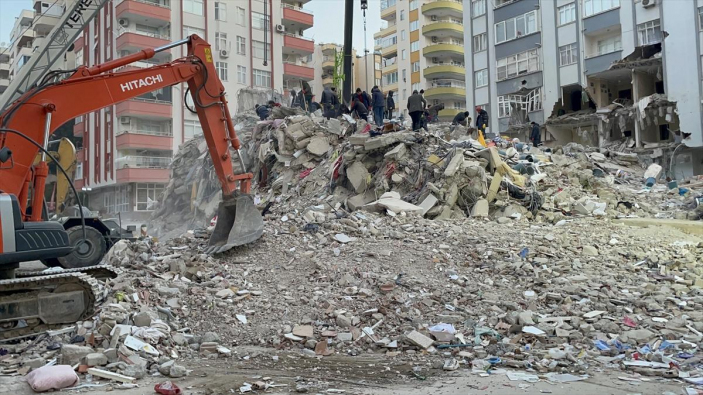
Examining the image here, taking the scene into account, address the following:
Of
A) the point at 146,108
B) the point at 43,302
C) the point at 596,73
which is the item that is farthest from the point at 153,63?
the point at 43,302

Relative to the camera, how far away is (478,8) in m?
34.5

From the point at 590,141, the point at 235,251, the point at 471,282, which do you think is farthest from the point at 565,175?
the point at 590,141

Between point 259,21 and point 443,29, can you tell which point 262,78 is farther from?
point 443,29

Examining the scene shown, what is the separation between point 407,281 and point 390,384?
292 centimetres

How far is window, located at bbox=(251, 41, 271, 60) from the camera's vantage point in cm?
3966

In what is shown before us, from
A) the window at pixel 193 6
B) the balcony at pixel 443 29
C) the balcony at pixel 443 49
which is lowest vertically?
the window at pixel 193 6

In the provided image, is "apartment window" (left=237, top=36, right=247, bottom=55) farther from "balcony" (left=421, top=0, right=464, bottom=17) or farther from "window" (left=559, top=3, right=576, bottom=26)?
"window" (left=559, top=3, right=576, bottom=26)

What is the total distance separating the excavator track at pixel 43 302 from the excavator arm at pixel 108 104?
4.15 feet

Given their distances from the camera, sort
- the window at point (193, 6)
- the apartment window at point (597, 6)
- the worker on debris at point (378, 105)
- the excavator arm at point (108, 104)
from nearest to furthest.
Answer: the excavator arm at point (108, 104), the worker on debris at point (378, 105), the apartment window at point (597, 6), the window at point (193, 6)

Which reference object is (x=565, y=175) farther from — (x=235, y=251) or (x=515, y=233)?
(x=235, y=251)

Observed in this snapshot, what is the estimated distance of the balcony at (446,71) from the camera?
50.3 metres

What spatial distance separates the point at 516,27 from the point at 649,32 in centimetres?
759

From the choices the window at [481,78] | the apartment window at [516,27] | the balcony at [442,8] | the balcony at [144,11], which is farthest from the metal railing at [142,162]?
the balcony at [442,8]

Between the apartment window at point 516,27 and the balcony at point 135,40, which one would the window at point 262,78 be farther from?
the apartment window at point 516,27
